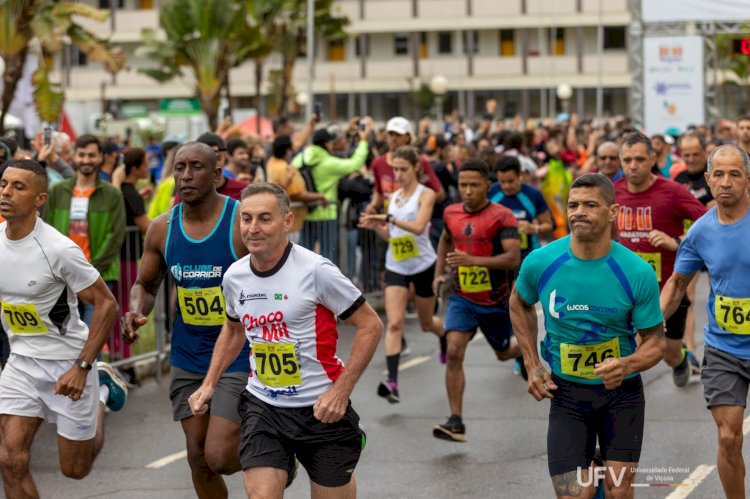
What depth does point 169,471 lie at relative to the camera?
865 cm

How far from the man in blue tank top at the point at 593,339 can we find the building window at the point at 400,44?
63007mm

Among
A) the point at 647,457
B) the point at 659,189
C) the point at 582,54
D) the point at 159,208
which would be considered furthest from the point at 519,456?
the point at 582,54

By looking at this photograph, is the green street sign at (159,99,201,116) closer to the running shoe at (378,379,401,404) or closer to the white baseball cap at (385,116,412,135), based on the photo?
the white baseball cap at (385,116,412,135)

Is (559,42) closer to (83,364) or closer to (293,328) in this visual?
(83,364)

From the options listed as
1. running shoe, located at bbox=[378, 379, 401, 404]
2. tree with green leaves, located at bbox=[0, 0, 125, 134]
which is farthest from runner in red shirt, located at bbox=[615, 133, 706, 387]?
tree with green leaves, located at bbox=[0, 0, 125, 134]

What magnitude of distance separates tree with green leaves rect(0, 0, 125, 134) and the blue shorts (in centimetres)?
1267

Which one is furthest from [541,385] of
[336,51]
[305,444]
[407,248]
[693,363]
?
[336,51]

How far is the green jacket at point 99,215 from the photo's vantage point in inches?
420

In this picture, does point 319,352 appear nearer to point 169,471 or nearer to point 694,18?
point 169,471

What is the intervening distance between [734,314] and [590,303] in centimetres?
131

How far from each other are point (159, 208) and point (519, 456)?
5.40 m

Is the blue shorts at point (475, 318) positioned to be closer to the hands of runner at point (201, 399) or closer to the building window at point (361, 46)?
the hands of runner at point (201, 399)

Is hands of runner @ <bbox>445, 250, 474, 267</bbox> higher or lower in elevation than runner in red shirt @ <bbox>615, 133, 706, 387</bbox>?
lower

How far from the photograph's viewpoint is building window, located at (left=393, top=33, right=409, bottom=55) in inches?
2689
